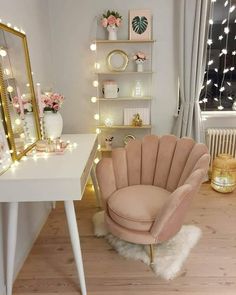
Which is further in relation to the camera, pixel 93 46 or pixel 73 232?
pixel 93 46

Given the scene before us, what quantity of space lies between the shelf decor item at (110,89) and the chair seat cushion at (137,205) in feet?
3.93

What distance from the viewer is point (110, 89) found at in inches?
111

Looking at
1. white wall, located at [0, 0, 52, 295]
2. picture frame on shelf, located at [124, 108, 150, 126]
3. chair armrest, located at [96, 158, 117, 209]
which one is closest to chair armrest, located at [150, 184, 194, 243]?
chair armrest, located at [96, 158, 117, 209]

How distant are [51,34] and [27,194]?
212 cm

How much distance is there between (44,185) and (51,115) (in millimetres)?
758

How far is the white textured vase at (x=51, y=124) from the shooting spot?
1918 mm

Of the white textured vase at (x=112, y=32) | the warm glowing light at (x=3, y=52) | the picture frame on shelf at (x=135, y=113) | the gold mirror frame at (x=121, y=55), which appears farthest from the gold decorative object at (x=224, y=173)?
the warm glowing light at (x=3, y=52)

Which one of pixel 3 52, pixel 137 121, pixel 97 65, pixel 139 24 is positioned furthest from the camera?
pixel 137 121

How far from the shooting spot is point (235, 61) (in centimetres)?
300

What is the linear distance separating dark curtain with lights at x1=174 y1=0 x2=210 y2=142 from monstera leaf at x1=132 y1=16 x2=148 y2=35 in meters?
0.38

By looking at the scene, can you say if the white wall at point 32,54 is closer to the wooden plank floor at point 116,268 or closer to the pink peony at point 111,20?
the wooden plank floor at point 116,268

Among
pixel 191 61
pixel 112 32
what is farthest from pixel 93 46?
pixel 191 61

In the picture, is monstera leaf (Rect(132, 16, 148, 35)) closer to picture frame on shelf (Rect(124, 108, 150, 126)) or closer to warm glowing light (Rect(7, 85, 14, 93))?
picture frame on shelf (Rect(124, 108, 150, 126))

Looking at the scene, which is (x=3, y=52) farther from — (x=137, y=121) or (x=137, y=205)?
(x=137, y=121)
